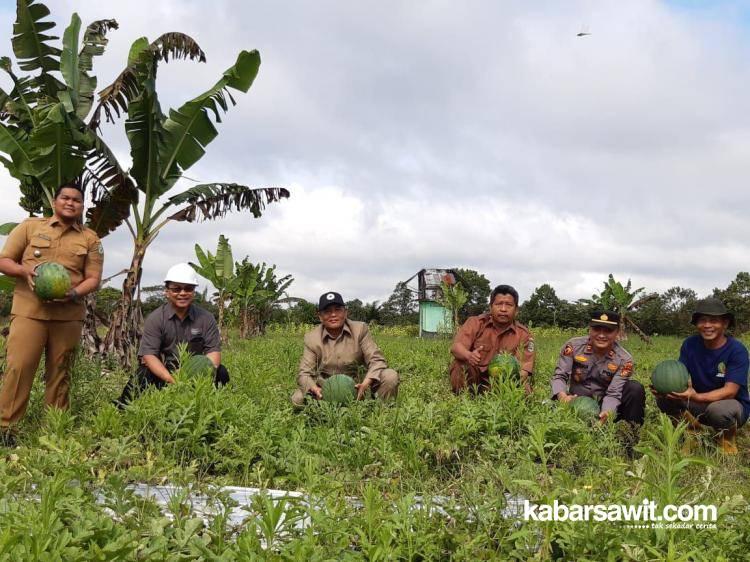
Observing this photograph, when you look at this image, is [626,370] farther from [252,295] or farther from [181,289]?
[252,295]

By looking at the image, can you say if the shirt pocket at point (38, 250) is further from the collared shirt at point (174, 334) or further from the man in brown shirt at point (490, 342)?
the man in brown shirt at point (490, 342)

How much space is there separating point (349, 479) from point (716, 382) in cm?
368

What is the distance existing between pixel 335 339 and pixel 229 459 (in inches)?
84.5

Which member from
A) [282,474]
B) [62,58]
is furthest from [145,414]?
A: [62,58]

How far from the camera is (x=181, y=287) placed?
19.1ft

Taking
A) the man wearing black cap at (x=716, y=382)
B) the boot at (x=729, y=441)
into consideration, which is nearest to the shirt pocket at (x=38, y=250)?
the man wearing black cap at (x=716, y=382)

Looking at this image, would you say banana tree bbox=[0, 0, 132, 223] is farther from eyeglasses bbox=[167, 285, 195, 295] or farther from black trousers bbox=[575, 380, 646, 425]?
black trousers bbox=[575, 380, 646, 425]

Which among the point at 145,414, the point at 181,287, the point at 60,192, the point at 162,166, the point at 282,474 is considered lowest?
the point at 282,474

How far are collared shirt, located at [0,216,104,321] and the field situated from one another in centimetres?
67

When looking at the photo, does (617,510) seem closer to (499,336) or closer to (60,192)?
(499,336)

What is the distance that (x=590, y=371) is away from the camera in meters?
5.76

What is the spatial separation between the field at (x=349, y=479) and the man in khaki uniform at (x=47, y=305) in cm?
25

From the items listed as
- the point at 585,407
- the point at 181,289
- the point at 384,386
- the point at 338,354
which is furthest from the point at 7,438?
the point at 585,407

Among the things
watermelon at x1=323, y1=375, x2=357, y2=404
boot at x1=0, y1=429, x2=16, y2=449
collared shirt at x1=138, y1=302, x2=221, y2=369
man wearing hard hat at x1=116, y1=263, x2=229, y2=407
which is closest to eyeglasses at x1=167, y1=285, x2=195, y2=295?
man wearing hard hat at x1=116, y1=263, x2=229, y2=407
